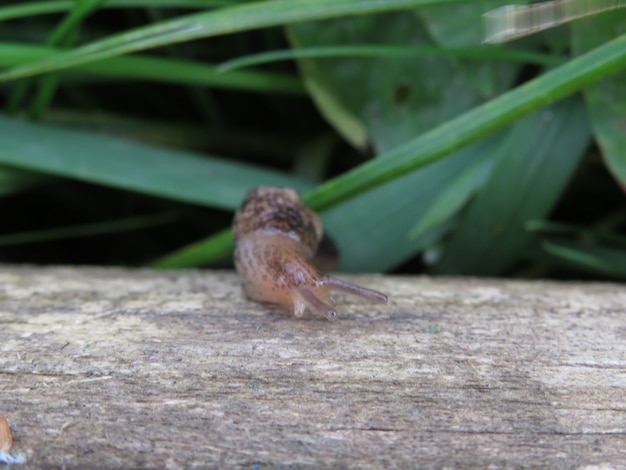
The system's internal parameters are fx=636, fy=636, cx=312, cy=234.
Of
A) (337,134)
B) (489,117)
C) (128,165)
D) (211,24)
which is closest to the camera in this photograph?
(489,117)

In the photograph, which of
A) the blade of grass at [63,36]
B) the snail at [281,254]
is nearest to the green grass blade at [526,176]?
the snail at [281,254]

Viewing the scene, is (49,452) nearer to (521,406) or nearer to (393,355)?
(393,355)

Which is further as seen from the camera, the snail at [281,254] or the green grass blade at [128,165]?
the green grass blade at [128,165]

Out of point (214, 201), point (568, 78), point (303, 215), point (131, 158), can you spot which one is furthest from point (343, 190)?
point (131, 158)

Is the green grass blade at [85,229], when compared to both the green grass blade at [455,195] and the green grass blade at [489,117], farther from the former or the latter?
the green grass blade at [455,195]

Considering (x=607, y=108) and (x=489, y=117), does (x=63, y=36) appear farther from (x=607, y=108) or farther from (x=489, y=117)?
(x=607, y=108)

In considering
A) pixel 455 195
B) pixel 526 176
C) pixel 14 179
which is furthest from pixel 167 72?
pixel 526 176
